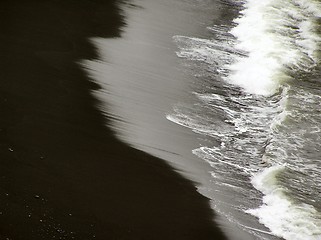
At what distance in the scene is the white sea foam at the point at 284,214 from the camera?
20.3ft

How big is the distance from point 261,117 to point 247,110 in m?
0.27

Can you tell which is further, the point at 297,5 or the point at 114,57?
the point at 297,5

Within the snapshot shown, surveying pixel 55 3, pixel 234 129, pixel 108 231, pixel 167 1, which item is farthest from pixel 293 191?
pixel 167 1

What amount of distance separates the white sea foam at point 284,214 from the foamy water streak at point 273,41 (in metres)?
3.12

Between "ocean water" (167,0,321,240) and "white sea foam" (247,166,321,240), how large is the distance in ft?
0.03

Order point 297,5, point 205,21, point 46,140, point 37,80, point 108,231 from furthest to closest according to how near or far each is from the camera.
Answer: point 297,5 → point 205,21 → point 37,80 → point 46,140 → point 108,231

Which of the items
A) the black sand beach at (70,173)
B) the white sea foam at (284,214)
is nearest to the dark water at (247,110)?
the white sea foam at (284,214)

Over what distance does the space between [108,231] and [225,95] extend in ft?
14.5

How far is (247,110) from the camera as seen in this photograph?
29.6ft

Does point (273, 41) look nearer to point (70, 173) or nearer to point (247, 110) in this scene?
point (247, 110)

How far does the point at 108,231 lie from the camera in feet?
17.6

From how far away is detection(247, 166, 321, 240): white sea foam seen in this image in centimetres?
620

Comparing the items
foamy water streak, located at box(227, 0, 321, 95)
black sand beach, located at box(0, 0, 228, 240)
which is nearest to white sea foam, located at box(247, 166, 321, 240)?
black sand beach, located at box(0, 0, 228, 240)

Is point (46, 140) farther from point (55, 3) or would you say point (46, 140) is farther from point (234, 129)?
point (55, 3)
